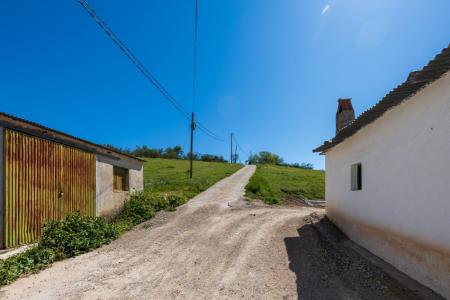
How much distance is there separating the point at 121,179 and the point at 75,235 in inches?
206

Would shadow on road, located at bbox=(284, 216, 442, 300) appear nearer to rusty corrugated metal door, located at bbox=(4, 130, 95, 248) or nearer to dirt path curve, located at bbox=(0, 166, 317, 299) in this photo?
dirt path curve, located at bbox=(0, 166, 317, 299)

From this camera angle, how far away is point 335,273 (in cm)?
554

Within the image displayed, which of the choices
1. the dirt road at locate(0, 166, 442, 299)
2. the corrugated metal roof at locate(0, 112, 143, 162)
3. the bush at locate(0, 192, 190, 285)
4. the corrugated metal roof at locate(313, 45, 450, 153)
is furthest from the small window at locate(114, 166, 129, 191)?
the corrugated metal roof at locate(313, 45, 450, 153)

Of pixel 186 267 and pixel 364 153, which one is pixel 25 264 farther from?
pixel 364 153

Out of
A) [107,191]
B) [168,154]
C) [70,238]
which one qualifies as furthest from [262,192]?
[168,154]

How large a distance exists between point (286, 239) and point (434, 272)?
420 centimetres

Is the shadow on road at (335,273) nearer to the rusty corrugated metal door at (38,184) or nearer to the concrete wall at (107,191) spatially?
the rusty corrugated metal door at (38,184)

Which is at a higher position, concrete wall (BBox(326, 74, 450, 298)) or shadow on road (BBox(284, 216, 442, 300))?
concrete wall (BBox(326, 74, 450, 298))

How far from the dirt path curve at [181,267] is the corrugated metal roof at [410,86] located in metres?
3.74

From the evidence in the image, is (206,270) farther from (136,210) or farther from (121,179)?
(121,179)

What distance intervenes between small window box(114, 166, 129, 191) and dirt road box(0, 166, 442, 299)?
333cm

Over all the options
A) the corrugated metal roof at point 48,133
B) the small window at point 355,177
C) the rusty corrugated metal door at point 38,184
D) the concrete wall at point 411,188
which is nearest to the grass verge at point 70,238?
the rusty corrugated metal door at point 38,184

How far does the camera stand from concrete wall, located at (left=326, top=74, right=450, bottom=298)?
4.12 metres

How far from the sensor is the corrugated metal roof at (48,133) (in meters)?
7.37
